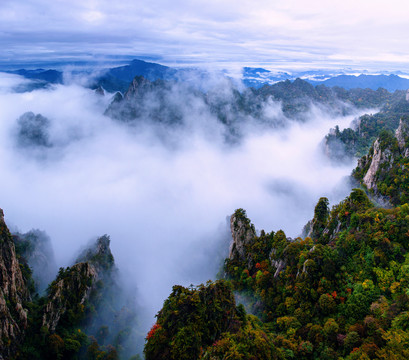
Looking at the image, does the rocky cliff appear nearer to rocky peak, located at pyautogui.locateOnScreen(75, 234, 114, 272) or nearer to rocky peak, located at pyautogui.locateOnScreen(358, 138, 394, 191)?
rocky peak, located at pyautogui.locateOnScreen(358, 138, 394, 191)

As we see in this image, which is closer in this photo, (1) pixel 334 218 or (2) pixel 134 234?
(1) pixel 334 218

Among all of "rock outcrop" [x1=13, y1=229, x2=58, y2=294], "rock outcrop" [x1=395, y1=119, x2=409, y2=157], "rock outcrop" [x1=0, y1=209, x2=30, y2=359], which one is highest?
"rock outcrop" [x1=395, y1=119, x2=409, y2=157]

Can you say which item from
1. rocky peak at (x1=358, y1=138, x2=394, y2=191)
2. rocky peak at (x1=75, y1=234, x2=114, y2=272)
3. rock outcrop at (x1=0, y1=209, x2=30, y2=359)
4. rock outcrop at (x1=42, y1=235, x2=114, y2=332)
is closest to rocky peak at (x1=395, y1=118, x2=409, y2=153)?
rocky peak at (x1=358, y1=138, x2=394, y2=191)

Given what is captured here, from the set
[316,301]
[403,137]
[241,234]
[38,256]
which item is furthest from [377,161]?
[38,256]

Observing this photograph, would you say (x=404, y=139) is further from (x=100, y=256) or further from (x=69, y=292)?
(x=69, y=292)

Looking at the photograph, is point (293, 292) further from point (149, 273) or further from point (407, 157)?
point (149, 273)

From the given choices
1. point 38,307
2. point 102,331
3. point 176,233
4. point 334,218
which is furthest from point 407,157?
point 176,233

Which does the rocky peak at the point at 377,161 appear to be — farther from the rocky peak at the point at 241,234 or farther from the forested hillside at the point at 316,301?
the rocky peak at the point at 241,234

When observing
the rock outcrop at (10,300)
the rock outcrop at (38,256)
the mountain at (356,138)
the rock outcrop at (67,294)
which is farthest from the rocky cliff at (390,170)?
the rock outcrop at (38,256)
